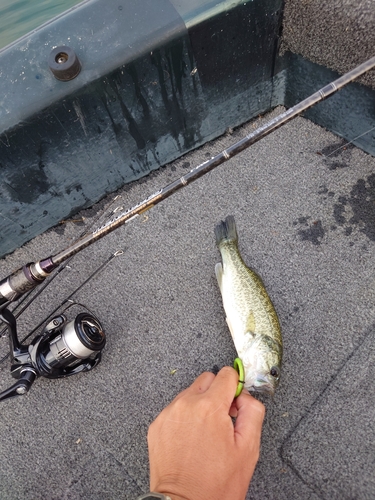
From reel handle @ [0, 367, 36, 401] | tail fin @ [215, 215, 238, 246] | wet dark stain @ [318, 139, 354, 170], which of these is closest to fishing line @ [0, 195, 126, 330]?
reel handle @ [0, 367, 36, 401]

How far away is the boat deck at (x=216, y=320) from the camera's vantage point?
214 centimetres

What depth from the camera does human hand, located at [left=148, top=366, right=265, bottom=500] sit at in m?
1.54

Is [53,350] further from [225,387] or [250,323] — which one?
[250,323]

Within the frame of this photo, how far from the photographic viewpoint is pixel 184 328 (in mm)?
2496

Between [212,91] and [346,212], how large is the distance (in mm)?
1263

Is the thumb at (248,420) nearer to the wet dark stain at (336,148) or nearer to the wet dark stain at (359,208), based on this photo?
the wet dark stain at (359,208)

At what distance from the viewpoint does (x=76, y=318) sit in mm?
2119

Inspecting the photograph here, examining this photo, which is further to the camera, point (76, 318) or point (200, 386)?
point (76, 318)

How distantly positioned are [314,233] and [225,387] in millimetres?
1368

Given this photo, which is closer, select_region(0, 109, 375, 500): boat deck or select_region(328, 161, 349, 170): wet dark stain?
select_region(0, 109, 375, 500): boat deck

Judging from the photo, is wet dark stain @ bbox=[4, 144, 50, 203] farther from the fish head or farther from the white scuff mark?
the fish head

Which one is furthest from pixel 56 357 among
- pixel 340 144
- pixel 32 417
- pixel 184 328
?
pixel 340 144

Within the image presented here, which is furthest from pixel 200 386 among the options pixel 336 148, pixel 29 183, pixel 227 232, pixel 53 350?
pixel 336 148

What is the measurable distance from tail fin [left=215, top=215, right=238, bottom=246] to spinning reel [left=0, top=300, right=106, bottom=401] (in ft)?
3.02
